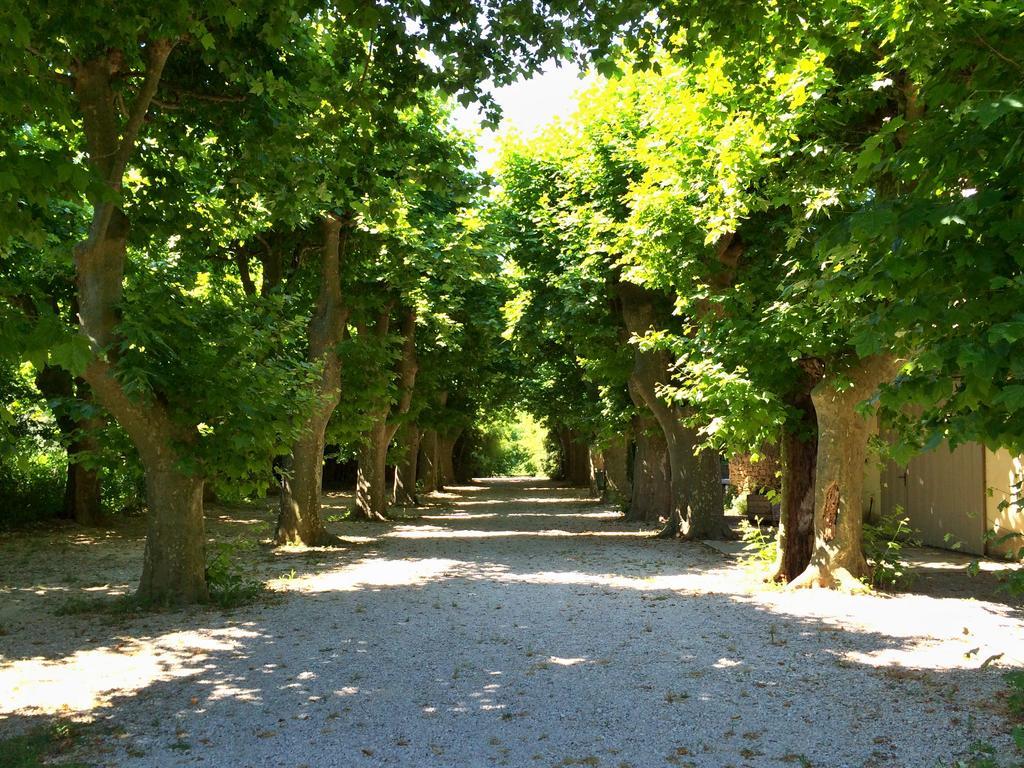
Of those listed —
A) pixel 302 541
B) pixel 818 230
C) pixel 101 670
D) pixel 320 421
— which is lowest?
pixel 101 670

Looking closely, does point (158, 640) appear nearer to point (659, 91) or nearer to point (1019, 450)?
point (1019, 450)

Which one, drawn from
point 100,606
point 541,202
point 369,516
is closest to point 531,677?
point 100,606

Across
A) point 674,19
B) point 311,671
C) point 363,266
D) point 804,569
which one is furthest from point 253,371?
point 363,266

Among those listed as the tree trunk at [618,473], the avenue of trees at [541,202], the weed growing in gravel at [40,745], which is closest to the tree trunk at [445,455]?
the tree trunk at [618,473]

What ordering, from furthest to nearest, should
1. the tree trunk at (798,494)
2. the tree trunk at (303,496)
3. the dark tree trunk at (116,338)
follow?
the tree trunk at (303,496) < the tree trunk at (798,494) < the dark tree trunk at (116,338)

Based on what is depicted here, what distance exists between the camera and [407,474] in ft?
98.8

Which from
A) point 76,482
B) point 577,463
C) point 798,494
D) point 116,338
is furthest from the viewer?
point 577,463

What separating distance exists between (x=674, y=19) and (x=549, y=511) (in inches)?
917

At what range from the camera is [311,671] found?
6891 millimetres

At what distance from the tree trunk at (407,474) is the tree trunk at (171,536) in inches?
733

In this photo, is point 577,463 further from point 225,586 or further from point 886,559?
point 225,586

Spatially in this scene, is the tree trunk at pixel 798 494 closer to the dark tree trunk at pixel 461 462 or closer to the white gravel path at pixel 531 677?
the white gravel path at pixel 531 677

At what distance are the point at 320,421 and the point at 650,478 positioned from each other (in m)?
9.98

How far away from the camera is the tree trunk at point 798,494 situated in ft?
36.3
